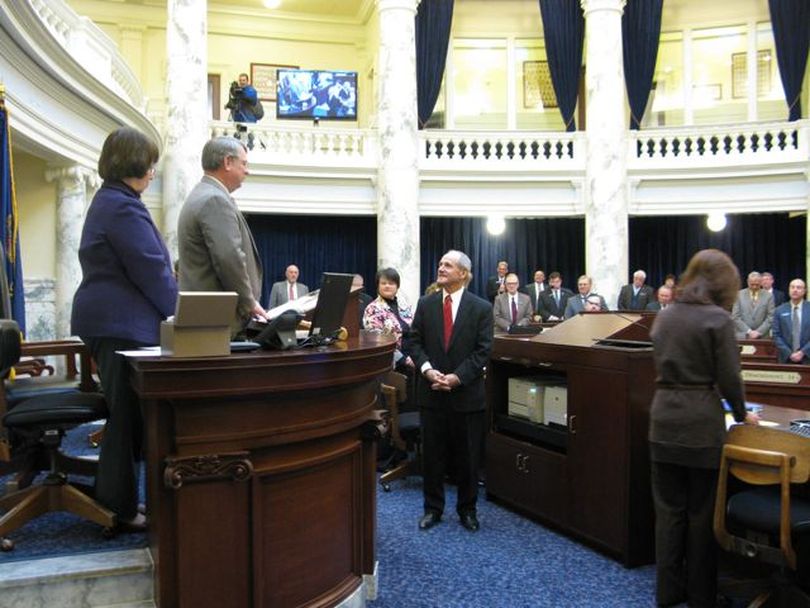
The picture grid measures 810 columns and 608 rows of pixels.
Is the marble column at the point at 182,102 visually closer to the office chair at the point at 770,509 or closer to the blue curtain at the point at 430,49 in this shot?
the blue curtain at the point at 430,49

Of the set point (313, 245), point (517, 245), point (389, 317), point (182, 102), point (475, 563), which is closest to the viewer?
point (475, 563)

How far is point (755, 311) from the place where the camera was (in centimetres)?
912

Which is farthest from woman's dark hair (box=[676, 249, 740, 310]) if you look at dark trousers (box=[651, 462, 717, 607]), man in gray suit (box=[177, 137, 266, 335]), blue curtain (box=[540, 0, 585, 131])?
blue curtain (box=[540, 0, 585, 131])

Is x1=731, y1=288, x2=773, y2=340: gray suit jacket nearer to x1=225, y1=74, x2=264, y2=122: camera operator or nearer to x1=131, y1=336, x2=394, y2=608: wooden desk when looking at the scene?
x1=225, y1=74, x2=264, y2=122: camera operator

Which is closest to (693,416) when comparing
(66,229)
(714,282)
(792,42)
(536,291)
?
(714,282)

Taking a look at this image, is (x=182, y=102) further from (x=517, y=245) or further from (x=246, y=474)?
(x=246, y=474)

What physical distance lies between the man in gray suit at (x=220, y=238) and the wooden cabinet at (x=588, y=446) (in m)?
1.71

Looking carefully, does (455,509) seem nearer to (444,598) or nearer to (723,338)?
(444,598)

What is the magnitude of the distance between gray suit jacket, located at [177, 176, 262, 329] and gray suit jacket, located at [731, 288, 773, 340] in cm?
776

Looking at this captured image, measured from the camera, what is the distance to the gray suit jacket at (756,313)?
9008 mm

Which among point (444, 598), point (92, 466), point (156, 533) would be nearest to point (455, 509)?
point (444, 598)

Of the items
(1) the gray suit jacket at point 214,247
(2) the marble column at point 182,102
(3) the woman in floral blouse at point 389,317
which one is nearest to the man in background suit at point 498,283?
(2) the marble column at point 182,102

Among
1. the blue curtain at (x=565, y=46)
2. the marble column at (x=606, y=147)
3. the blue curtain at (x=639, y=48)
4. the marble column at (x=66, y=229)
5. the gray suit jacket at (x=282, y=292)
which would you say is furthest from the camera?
the blue curtain at (x=565, y=46)

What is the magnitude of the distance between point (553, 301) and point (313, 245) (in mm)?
4899
